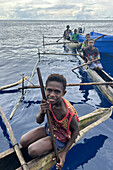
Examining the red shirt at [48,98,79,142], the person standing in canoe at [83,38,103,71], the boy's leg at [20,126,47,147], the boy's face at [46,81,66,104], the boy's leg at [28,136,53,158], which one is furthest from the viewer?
the person standing in canoe at [83,38,103,71]

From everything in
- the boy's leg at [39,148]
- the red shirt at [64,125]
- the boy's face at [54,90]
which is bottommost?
the boy's leg at [39,148]

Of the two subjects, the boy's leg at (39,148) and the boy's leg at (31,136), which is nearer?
the boy's leg at (39,148)

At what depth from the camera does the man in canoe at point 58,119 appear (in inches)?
83.9

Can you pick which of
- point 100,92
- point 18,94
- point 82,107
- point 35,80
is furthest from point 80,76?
point 18,94

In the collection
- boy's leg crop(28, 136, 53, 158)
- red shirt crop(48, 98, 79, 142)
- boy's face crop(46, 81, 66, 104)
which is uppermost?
boy's face crop(46, 81, 66, 104)

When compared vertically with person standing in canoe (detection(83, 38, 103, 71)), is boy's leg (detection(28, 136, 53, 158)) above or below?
below

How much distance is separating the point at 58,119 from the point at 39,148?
68cm

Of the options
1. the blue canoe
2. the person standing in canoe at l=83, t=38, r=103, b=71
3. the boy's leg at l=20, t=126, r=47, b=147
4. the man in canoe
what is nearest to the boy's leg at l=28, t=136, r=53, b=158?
the man in canoe

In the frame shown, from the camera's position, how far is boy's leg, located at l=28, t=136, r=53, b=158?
96.4 inches

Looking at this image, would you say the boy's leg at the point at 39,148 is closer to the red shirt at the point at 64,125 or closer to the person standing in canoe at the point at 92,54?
the red shirt at the point at 64,125

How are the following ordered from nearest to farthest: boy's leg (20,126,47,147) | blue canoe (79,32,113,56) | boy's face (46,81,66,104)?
boy's face (46,81,66,104) → boy's leg (20,126,47,147) → blue canoe (79,32,113,56)

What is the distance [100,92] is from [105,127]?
2.68m

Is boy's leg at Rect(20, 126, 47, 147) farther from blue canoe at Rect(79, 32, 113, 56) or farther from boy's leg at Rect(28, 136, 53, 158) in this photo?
blue canoe at Rect(79, 32, 113, 56)

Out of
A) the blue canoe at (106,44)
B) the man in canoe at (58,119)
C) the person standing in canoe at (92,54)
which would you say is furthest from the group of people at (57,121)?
the blue canoe at (106,44)
